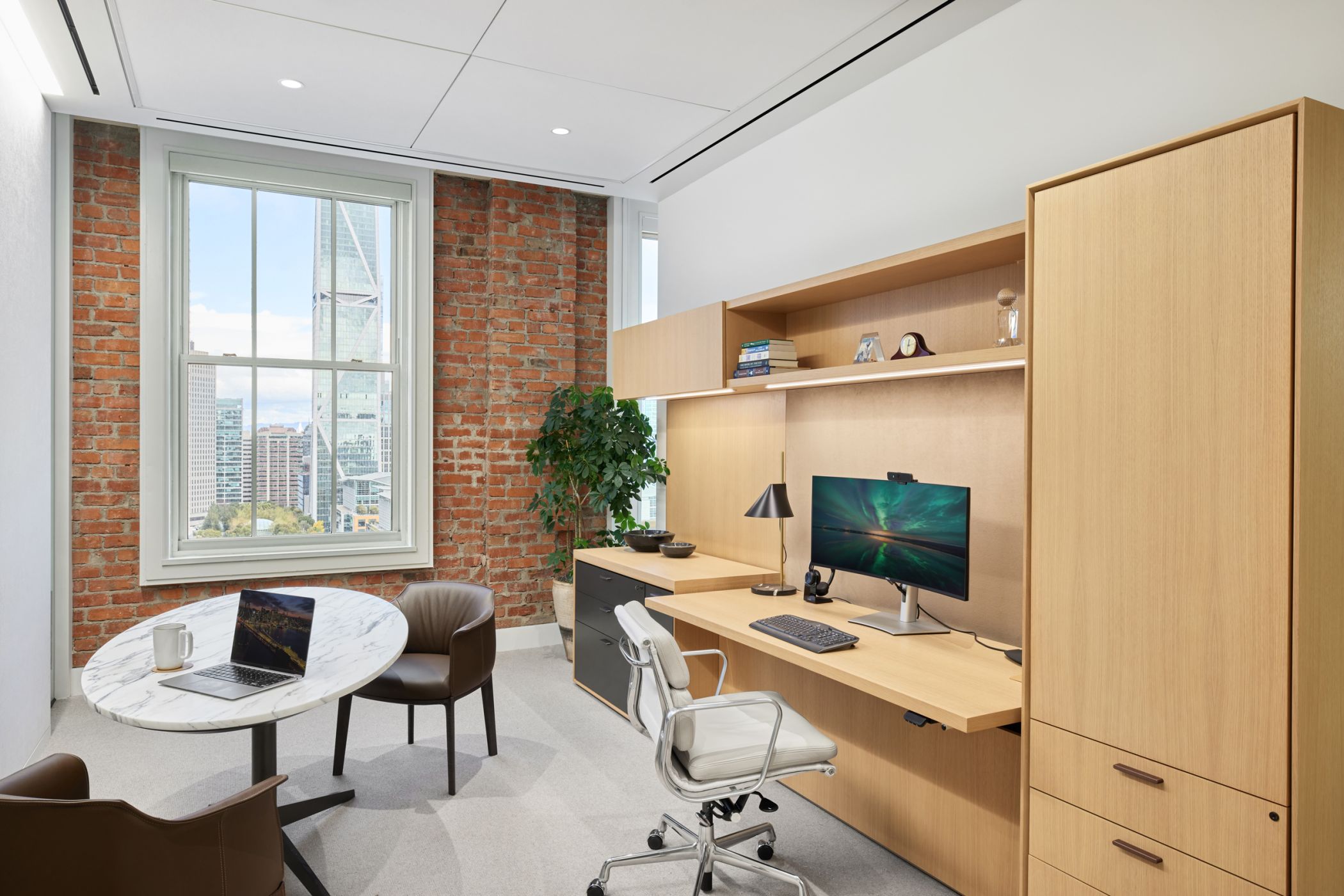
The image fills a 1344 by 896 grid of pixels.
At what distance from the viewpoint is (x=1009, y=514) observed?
2.65m

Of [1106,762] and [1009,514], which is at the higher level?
[1009,514]

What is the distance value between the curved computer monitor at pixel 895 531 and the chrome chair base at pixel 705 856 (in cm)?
102

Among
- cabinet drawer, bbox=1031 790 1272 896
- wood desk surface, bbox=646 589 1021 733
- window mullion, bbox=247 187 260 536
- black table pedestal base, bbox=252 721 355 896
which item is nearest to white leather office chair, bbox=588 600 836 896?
wood desk surface, bbox=646 589 1021 733

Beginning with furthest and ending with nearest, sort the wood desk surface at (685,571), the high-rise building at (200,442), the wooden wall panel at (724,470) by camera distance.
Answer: the high-rise building at (200,442)
the wooden wall panel at (724,470)
the wood desk surface at (685,571)

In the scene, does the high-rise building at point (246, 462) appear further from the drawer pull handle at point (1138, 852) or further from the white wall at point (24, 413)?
the drawer pull handle at point (1138, 852)

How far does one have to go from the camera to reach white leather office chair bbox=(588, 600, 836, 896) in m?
2.27

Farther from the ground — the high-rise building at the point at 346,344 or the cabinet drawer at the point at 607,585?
the high-rise building at the point at 346,344

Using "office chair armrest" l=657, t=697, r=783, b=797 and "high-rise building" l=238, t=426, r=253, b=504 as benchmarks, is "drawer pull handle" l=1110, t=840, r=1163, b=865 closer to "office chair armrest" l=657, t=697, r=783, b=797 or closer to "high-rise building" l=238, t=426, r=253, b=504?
"office chair armrest" l=657, t=697, r=783, b=797

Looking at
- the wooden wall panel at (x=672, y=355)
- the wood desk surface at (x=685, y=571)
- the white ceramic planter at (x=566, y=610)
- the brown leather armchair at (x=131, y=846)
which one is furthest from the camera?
the white ceramic planter at (x=566, y=610)

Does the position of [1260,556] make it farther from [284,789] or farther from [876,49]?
[284,789]

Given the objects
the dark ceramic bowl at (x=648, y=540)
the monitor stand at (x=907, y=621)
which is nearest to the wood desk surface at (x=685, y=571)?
the dark ceramic bowl at (x=648, y=540)

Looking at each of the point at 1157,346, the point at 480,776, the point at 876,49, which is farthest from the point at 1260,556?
the point at 480,776

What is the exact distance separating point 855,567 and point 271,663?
206cm

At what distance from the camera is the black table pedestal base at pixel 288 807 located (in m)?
2.45
